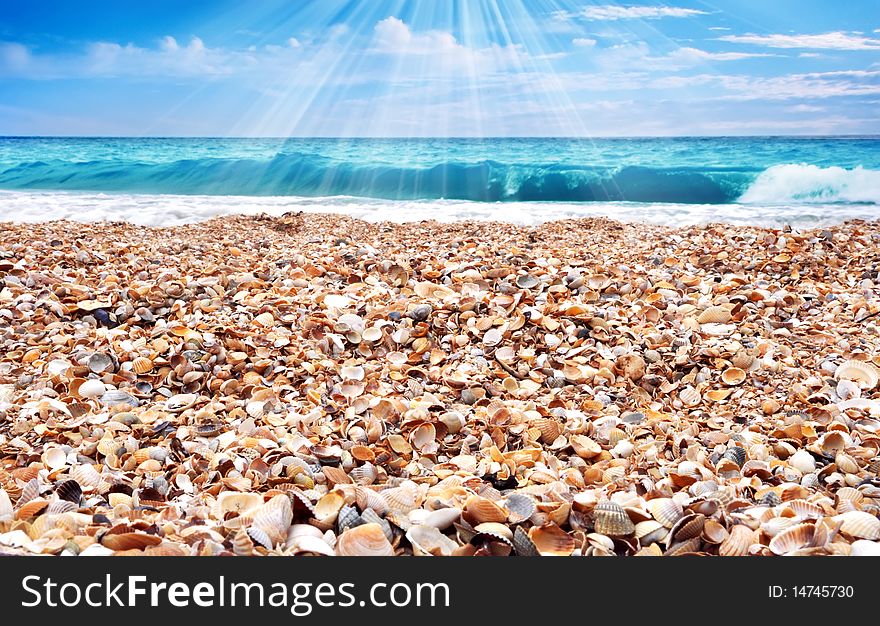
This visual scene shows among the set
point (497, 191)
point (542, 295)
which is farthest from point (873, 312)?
point (497, 191)

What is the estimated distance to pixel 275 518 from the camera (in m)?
1.72

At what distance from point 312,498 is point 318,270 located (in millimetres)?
3026

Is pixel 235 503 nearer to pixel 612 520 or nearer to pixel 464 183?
pixel 612 520

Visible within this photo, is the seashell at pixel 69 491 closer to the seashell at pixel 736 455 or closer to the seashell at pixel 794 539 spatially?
the seashell at pixel 794 539

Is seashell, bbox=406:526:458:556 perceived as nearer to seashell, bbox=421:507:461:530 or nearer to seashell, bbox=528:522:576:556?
seashell, bbox=421:507:461:530

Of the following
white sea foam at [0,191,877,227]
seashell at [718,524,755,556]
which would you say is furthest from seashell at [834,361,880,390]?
white sea foam at [0,191,877,227]

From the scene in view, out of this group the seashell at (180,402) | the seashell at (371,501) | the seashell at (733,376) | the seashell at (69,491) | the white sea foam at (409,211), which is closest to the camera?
the seashell at (371,501)

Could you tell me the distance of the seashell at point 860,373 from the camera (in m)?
2.98

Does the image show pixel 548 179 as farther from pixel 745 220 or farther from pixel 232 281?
pixel 232 281

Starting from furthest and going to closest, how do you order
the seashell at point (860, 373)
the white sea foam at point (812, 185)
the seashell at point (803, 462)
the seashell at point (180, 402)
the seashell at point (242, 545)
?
the white sea foam at point (812, 185) → the seashell at point (860, 373) → the seashell at point (180, 402) → the seashell at point (803, 462) → the seashell at point (242, 545)

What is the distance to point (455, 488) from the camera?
1.99 meters

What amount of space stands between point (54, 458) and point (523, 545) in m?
1.82

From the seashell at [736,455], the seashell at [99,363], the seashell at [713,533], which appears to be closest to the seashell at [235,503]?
the seashell at [713,533]

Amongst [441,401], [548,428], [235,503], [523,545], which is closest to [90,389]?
[235,503]
